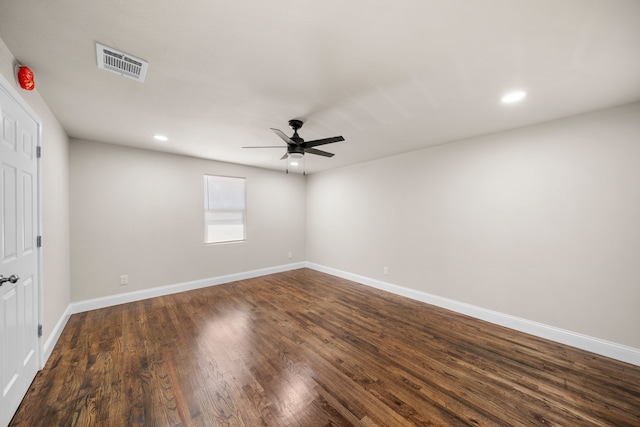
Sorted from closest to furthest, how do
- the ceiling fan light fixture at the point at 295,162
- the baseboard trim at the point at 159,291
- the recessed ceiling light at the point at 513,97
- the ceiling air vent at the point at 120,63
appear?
1. the ceiling air vent at the point at 120,63
2. the recessed ceiling light at the point at 513,97
3. the baseboard trim at the point at 159,291
4. the ceiling fan light fixture at the point at 295,162

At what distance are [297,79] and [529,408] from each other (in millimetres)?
3114

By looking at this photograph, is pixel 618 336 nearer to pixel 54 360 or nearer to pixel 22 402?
pixel 22 402

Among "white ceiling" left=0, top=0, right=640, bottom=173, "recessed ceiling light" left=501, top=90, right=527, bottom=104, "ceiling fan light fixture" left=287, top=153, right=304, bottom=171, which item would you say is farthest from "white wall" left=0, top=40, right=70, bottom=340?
"recessed ceiling light" left=501, top=90, right=527, bottom=104

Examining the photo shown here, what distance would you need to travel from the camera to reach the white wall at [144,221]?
334 cm

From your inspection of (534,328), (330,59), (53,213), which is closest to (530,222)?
(534,328)

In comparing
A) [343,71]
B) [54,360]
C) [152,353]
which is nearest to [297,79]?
[343,71]

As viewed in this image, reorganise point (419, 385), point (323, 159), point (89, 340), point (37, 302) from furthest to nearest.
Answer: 1. point (323, 159)
2. point (89, 340)
3. point (37, 302)
4. point (419, 385)

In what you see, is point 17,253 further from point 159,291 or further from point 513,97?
point 513,97

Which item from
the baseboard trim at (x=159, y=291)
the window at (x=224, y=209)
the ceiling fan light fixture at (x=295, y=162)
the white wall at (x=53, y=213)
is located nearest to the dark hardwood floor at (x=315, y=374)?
the baseboard trim at (x=159, y=291)

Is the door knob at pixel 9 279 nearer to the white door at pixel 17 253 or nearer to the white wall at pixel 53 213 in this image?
the white door at pixel 17 253

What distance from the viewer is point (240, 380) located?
195cm

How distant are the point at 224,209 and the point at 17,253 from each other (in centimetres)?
319

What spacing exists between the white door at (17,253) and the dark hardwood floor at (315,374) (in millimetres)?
251

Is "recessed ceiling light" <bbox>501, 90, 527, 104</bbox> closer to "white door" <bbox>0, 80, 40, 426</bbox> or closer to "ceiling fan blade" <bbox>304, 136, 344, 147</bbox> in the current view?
"ceiling fan blade" <bbox>304, 136, 344, 147</bbox>
